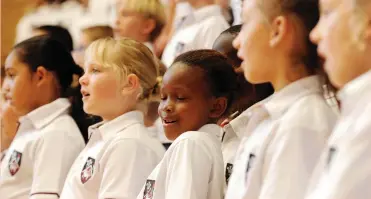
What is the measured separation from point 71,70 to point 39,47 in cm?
14

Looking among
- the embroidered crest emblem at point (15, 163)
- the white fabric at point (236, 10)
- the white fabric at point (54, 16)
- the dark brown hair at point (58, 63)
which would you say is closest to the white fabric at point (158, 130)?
the dark brown hair at point (58, 63)

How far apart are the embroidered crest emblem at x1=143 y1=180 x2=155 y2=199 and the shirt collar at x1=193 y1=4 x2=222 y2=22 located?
1282 mm

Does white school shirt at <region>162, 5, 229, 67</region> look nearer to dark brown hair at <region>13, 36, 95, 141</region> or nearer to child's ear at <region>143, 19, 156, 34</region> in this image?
child's ear at <region>143, 19, 156, 34</region>

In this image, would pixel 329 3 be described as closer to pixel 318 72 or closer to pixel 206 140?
pixel 318 72

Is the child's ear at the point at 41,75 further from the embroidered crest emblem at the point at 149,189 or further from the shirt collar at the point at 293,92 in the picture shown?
the shirt collar at the point at 293,92

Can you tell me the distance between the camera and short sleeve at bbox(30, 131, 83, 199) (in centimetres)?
249

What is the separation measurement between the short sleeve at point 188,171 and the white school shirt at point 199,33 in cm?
111

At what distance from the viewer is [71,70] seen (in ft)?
9.11

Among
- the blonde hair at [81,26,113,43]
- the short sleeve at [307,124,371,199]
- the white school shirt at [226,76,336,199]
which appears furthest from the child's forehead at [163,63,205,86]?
the blonde hair at [81,26,113,43]

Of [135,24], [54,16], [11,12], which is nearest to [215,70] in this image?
[135,24]

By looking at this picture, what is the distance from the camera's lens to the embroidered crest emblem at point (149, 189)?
199 cm

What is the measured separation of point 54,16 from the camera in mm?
4660

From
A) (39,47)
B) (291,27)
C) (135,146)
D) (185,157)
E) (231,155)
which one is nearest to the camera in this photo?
(291,27)

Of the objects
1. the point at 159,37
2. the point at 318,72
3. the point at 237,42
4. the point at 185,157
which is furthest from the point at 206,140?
the point at 159,37
